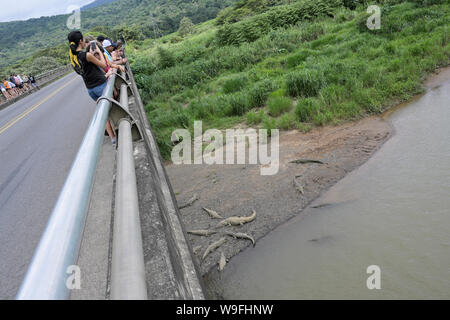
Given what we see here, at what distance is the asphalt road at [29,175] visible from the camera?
13.3ft

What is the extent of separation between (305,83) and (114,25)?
127396mm

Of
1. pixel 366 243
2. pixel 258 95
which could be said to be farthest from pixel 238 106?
pixel 366 243

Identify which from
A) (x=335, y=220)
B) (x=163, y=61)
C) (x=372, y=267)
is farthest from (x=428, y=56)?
(x=163, y=61)

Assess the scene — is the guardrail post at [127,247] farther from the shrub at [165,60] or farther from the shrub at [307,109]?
the shrub at [165,60]

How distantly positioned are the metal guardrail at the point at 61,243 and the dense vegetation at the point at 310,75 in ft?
26.1

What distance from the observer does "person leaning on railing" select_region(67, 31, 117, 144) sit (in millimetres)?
6176

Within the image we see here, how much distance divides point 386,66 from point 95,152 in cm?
1093

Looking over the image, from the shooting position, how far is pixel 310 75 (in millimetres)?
10805

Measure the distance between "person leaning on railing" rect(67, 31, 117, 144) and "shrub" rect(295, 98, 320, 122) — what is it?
5.23m

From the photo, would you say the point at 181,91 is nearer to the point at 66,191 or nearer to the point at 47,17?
the point at 66,191

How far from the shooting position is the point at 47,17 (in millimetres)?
183500

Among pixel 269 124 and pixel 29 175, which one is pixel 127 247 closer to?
pixel 29 175

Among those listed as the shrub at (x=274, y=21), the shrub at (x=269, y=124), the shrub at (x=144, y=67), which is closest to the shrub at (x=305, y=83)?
the shrub at (x=269, y=124)
